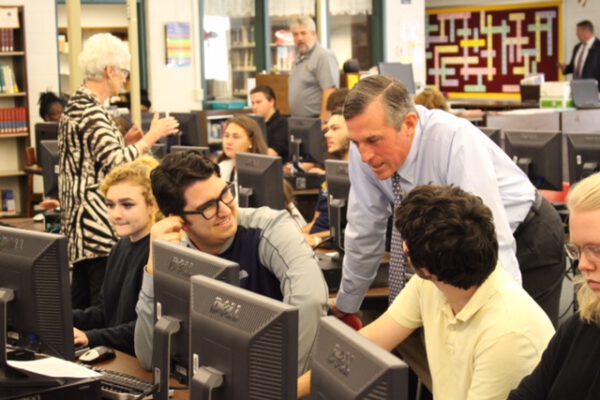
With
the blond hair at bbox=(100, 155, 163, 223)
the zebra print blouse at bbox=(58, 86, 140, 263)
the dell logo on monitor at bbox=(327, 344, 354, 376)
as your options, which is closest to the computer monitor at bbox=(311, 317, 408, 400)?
the dell logo on monitor at bbox=(327, 344, 354, 376)

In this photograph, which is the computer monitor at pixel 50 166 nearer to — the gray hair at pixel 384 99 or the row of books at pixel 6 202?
the gray hair at pixel 384 99

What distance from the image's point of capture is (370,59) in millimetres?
14484

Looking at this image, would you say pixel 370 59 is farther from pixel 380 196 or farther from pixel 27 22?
pixel 380 196

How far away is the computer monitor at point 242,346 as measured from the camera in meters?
1.98

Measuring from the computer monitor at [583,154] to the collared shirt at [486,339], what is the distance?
12.7 ft

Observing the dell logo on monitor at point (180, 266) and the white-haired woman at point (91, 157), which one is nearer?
the dell logo on monitor at point (180, 266)

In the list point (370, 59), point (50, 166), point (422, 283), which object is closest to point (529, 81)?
point (370, 59)

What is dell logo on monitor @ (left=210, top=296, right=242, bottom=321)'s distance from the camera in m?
2.09

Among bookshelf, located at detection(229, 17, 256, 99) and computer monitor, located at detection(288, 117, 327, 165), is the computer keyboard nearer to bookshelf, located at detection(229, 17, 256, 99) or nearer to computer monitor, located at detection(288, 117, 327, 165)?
computer monitor, located at detection(288, 117, 327, 165)

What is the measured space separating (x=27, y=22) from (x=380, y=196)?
26.9ft

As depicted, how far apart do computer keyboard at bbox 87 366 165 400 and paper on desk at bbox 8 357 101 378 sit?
0.12 meters

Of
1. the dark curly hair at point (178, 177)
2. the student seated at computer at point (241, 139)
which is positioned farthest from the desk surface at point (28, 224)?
the dark curly hair at point (178, 177)

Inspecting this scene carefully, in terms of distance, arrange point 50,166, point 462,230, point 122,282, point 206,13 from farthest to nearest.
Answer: point 206,13 < point 50,166 < point 122,282 < point 462,230

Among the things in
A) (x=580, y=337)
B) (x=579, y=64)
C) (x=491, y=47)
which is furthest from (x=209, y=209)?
(x=491, y=47)
